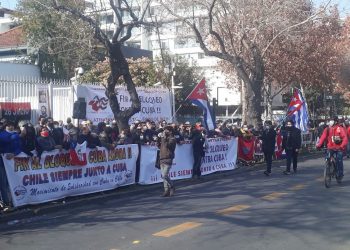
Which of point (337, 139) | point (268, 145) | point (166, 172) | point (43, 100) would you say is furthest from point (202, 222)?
point (43, 100)

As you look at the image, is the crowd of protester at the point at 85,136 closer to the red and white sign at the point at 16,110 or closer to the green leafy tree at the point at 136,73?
the red and white sign at the point at 16,110

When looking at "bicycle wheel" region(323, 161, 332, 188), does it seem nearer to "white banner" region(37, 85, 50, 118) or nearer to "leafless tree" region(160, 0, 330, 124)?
"white banner" region(37, 85, 50, 118)

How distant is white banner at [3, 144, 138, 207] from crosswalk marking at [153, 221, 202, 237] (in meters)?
3.59

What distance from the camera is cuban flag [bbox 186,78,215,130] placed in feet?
63.1

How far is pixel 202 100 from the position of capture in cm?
1948

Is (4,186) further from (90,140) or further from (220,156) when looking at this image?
(220,156)

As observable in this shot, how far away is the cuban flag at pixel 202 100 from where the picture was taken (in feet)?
63.1

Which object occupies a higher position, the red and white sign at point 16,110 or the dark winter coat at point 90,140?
the red and white sign at point 16,110

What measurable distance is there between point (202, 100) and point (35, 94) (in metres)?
5.88

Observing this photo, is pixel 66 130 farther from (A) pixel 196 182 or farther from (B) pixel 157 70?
(B) pixel 157 70

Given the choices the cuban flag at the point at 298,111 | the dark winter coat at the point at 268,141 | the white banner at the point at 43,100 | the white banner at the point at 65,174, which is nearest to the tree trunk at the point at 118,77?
the white banner at the point at 65,174

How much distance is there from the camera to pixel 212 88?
51750 millimetres

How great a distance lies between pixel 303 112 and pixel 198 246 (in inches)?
739

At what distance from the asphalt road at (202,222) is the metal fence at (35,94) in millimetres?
5703
